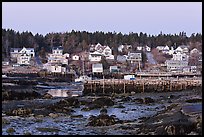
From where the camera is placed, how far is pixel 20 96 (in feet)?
148

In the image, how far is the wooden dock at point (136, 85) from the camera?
56781 millimetres

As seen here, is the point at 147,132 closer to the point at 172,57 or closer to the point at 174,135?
the point at 174,135

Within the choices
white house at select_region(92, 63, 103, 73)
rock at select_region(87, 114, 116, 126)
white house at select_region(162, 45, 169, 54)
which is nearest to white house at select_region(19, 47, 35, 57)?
white house at select_region(92, 63, 103, 73)

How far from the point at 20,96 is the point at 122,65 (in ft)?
218

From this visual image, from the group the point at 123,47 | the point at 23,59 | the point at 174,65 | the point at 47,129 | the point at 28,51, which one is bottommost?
the point at 47,129

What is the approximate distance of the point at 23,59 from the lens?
112 m

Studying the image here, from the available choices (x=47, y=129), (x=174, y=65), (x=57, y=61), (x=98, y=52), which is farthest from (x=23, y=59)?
(x=47, y=129)

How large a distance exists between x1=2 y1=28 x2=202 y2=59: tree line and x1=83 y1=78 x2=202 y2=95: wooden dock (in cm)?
6190

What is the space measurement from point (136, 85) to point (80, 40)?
80049 mm

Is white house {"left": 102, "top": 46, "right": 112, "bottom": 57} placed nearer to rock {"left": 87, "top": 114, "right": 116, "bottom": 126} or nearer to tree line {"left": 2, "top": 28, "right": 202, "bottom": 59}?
tree line {"left": 2, "top": 28, "right": 202, "bottom": 59}

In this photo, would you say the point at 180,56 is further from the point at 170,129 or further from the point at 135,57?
the point at 170,129

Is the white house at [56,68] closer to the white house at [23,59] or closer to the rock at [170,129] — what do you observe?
the white house at [23,59]

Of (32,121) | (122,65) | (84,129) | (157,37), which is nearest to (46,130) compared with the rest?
(84,129)

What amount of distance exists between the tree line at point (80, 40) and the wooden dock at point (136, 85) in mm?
61898
